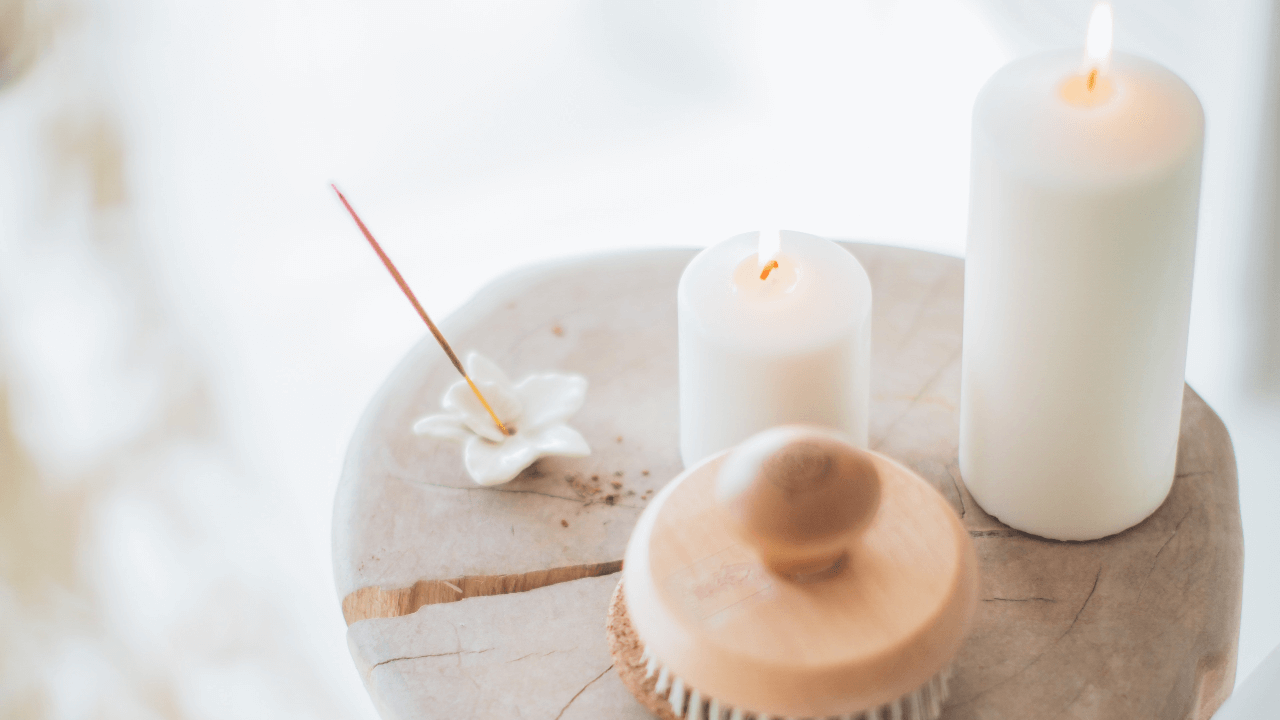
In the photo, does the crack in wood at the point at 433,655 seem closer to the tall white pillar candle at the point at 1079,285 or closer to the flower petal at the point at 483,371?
the flower petal at the point at 483,371

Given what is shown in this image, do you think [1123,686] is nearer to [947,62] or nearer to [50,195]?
[947,62]

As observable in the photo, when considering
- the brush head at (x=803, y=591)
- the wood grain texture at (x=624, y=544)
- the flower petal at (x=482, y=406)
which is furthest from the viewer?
the flower petal at (x=482, y=406)

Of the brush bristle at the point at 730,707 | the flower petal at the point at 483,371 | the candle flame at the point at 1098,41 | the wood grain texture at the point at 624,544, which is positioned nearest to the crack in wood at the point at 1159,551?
the wood grain texture at the point at 624,544

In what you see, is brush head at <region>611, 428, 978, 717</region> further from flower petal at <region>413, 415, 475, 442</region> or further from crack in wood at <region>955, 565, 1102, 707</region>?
flower petal at <region>413, 415, 475, 442</region>

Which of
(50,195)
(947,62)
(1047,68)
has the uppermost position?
(1047,68)

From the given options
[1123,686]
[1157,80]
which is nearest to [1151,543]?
[1123,686]

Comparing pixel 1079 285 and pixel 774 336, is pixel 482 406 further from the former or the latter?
pixel 1079 285

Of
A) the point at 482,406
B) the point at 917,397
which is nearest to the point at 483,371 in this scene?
the point at 482,406
